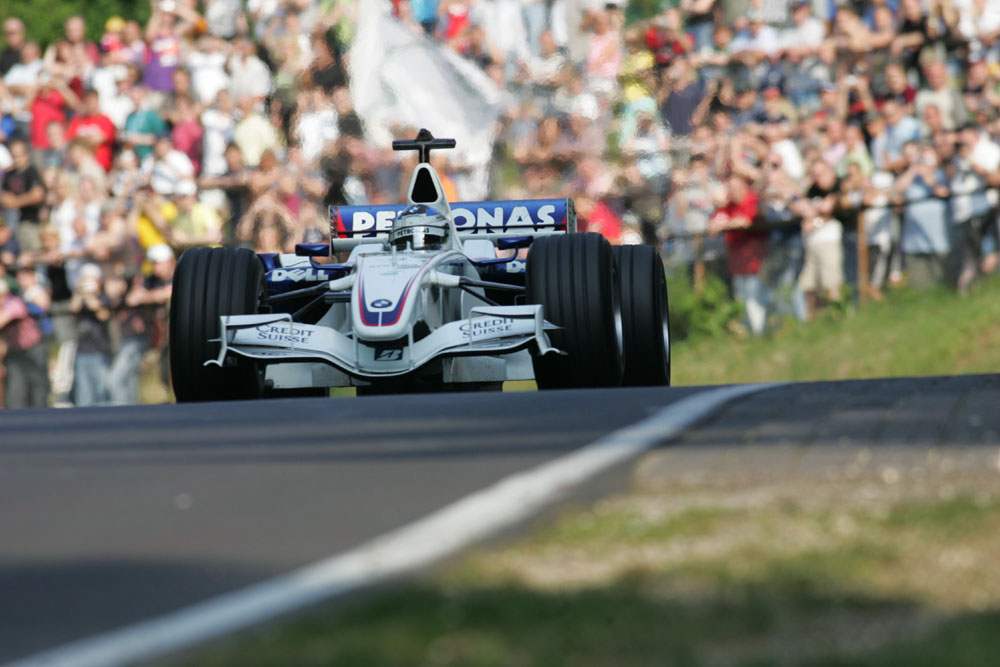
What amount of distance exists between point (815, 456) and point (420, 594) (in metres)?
2.31

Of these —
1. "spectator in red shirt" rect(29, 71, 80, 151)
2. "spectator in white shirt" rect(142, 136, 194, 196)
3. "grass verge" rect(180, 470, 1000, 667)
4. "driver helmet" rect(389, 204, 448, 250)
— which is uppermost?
"spectator in red shirt" rect(29, 71, 80, 151)

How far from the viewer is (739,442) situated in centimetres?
621

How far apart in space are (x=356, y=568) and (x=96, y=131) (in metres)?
14.9

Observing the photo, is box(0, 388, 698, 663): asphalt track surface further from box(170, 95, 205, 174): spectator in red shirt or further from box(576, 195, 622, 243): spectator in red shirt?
box(170, 95, 205, 174): spectator in red shirt

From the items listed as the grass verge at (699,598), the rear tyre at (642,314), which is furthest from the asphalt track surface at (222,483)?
the rear tyre at (642,314)

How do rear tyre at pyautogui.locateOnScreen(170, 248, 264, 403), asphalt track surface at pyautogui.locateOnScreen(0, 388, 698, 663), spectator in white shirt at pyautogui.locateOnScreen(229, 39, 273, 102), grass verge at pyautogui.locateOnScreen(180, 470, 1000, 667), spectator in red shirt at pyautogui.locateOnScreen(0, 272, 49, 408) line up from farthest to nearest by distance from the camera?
spectator in white shirt at pyautogui.locateOnScreen(229, 39, 273, 102) → spectator in red shirt at pyautogui.locateOnScreen(0, 272, 49, 408) → rear tyre at pyautogui.locateOnScreen(170, 248, 264, 403) → asphalt track surface at pyautogui.locateOnScreen(0, 388, 698, 663) → grass verge at pyautogui.locateOnScreen(180, 470, 1000, 667)

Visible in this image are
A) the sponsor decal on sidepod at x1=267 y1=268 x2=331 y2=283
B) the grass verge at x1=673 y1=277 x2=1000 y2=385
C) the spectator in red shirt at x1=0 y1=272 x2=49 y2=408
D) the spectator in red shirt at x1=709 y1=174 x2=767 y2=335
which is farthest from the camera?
the spectator in red shirt at x1=0 y1=272 x2=49 y2=408

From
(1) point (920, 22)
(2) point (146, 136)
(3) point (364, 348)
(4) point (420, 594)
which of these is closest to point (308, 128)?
(2) point (146, 136)

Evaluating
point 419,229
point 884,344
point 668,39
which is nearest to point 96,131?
point 668,39

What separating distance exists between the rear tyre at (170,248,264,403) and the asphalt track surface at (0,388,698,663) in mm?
2201

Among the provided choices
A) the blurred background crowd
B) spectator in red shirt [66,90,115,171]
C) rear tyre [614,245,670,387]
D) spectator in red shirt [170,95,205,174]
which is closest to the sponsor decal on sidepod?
rear tyre [614,245,670,387]

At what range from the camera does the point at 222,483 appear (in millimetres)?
5812

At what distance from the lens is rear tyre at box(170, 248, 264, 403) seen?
11.3 m

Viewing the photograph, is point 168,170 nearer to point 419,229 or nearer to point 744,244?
point 744,244
